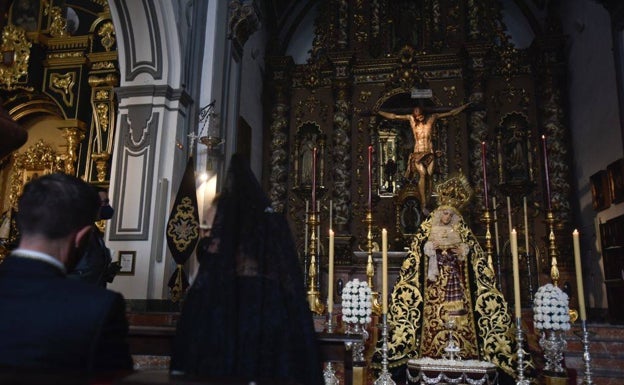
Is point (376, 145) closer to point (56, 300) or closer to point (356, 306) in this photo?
point (356, 306)

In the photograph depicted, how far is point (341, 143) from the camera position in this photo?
1199 centimetres

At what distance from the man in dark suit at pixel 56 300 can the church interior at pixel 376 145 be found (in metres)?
1.54

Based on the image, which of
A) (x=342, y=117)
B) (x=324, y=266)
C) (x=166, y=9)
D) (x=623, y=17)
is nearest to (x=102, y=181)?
(x=166, y=9)

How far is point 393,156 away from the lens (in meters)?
12.1

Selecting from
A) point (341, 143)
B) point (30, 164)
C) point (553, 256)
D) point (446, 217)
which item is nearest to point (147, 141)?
point (30, 164)

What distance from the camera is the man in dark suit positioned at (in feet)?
5.01

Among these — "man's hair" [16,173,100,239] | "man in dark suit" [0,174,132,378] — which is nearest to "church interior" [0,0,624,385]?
"man in dark suit" [0,174,132,378]

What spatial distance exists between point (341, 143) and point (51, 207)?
10463mm

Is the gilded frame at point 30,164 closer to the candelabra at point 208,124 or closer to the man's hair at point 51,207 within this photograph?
the candelabra at point 208,124

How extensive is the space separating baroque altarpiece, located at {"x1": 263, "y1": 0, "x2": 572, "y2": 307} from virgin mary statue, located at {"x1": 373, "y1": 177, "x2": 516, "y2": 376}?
5460 mm

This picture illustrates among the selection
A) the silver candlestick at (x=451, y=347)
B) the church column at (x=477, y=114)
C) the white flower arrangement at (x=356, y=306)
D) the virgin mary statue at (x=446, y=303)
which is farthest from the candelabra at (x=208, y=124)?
the church column at (x=477, y=114)

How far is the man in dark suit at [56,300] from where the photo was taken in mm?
1527

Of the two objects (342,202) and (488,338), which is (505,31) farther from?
(488,338)

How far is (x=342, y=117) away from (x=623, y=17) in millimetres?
5653
